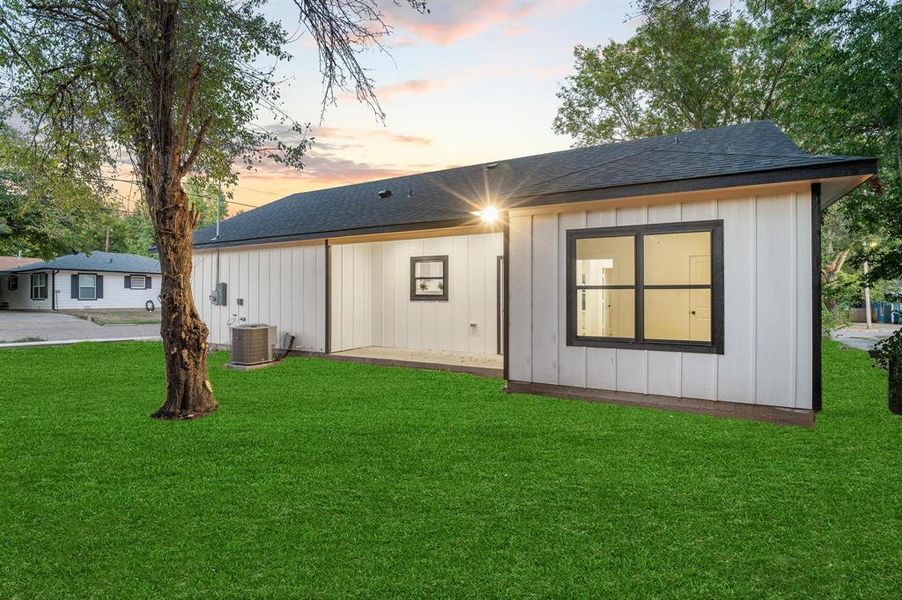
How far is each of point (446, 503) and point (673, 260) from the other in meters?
3.81

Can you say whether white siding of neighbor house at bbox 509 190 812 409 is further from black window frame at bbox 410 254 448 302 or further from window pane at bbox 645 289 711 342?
black window frame at bbox 410 254 448 302

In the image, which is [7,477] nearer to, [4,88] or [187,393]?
[187,393]

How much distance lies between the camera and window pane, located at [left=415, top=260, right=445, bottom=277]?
30.9 ft

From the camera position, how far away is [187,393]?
506 centimetres

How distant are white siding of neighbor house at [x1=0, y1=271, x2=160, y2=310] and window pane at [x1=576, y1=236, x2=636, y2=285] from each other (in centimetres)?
2821

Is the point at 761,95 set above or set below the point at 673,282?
above

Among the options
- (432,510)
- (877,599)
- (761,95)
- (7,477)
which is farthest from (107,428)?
(761,95)

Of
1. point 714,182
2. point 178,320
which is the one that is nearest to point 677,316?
point 714,182

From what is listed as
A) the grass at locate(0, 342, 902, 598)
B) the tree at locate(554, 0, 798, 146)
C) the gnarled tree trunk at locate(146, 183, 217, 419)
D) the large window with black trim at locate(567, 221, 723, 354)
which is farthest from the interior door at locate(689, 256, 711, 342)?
the tree at locate(554, 0, 798, 146)

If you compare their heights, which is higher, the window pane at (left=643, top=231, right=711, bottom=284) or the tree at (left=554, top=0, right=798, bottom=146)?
the tree at (left=554, top=0, right=798, bottom=146)

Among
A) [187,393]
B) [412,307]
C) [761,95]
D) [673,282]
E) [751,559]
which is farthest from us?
[761,95]

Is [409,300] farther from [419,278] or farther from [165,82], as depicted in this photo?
[165,82]

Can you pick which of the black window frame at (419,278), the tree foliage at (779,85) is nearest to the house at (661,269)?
the black window frame at (419,278)

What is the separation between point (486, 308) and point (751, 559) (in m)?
6.72
